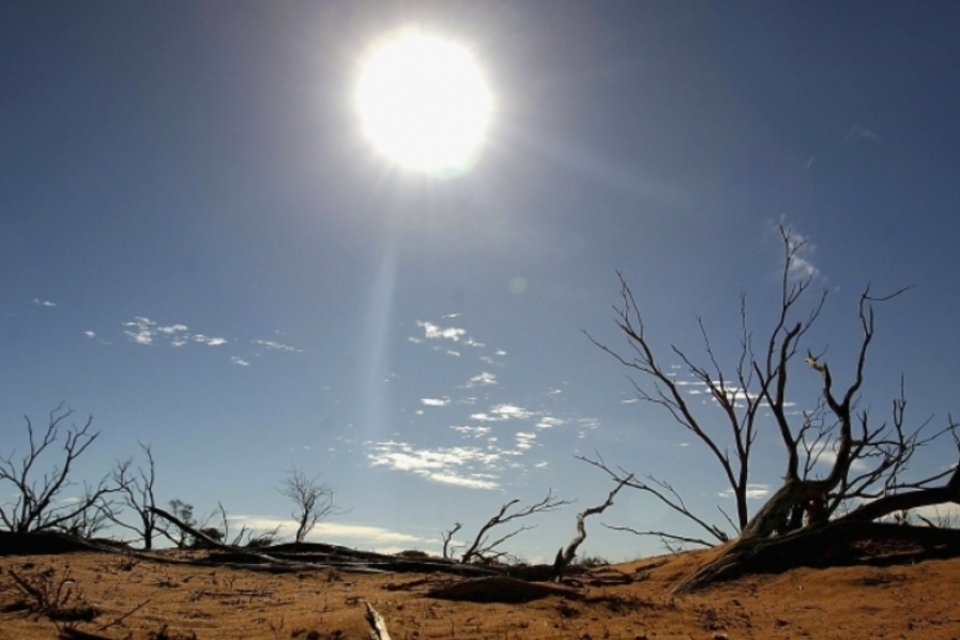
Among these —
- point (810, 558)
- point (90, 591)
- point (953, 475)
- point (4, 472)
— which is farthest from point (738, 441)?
point (4, 472)

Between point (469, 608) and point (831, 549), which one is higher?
point (831, 549)

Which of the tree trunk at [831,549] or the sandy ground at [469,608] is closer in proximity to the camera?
the sandy ground at [469,608]

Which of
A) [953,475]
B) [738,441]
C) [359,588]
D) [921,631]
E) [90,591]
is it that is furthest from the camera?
[738,441]

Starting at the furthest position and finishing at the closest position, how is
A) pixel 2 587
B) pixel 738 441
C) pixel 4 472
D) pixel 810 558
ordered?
pixel 4 472
pixel 738 441
pixel 810 558
pixel 2 587

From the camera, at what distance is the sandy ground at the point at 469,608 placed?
390cm

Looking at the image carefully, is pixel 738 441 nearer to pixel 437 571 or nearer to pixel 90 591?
pixel 437 571

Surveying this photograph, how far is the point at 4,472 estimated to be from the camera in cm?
1861

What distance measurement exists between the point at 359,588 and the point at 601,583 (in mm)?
2895

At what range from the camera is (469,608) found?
4.60 metres

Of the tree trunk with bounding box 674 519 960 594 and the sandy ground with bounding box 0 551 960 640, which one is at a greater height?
the tree trunk with bounding box 674 519 960 594

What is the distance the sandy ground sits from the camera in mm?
3896

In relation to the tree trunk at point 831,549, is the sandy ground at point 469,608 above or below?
below

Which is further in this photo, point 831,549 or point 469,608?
point 831,549

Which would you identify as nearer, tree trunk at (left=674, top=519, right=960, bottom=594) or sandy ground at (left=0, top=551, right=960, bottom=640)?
Result: sandy ground at (left=0, top=551, right=960, bottom=640)
